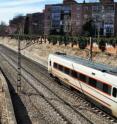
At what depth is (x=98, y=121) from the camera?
22219 millimetres

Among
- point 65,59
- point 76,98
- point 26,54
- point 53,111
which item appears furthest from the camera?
point 26,54

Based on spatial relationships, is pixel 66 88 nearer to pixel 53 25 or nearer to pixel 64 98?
pixel 64 98

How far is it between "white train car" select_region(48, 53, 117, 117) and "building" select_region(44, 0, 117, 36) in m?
83.3

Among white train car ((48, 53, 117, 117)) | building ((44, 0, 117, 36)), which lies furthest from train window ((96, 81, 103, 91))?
building ((44, 0, 117, 36))

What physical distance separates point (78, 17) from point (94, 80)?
362 feet

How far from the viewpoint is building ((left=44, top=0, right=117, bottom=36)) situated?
126 meters

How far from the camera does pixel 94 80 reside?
24.7 metres

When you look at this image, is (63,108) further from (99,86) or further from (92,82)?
(99,86)

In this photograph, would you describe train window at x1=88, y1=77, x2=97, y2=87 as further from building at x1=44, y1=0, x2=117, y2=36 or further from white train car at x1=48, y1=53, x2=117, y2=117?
building at x1=44, y1=0, x2=117, y2=36

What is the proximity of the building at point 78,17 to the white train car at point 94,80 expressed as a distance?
3278 inches

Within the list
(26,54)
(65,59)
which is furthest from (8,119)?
(26,54)

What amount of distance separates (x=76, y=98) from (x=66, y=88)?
487 centimetres

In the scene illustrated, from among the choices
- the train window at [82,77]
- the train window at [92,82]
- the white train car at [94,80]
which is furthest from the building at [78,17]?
the train window at [92,82]

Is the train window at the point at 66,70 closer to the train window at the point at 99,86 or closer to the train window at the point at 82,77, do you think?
the train window at the point at 82,77
